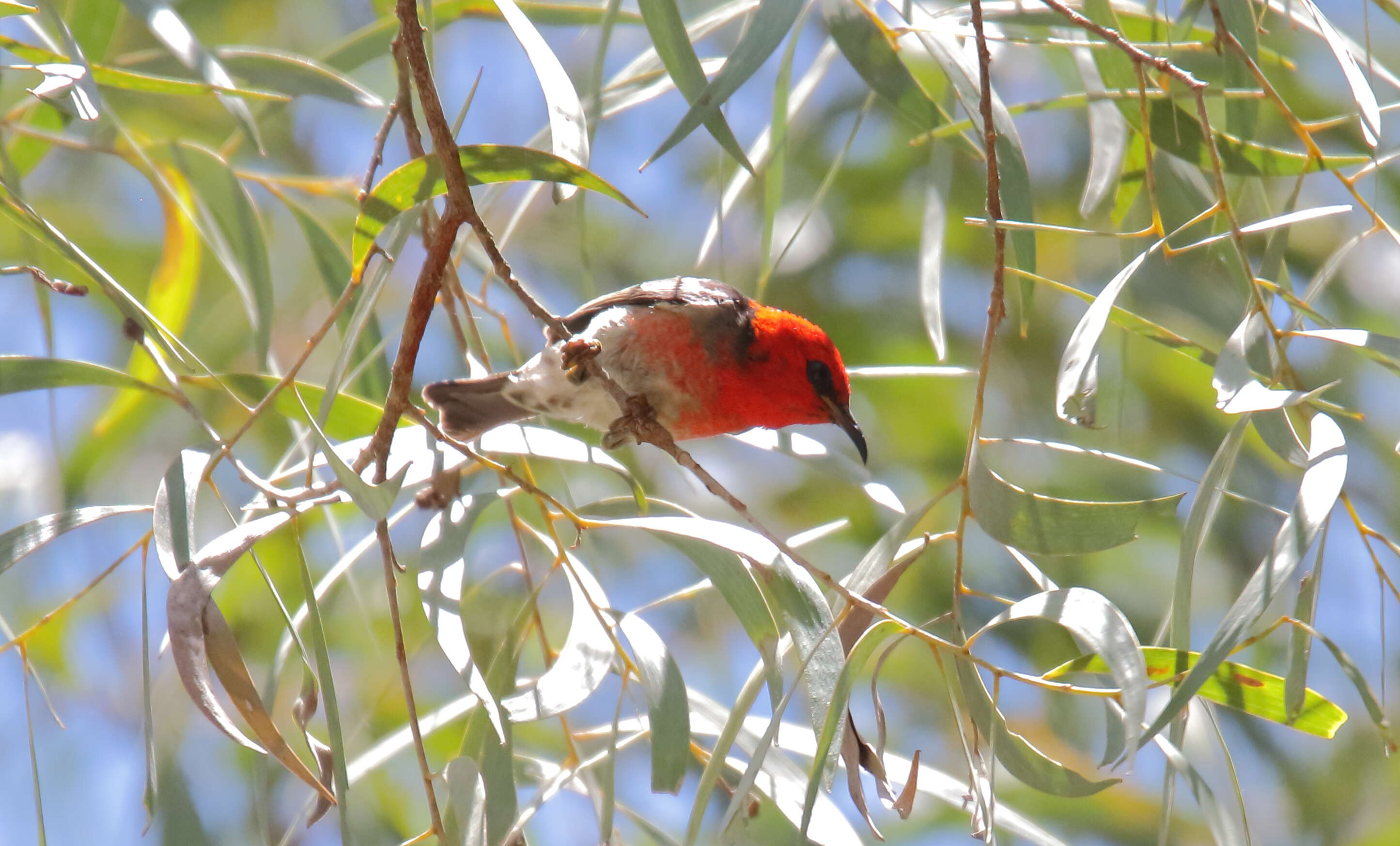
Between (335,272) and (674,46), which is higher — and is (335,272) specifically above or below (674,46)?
Result: below

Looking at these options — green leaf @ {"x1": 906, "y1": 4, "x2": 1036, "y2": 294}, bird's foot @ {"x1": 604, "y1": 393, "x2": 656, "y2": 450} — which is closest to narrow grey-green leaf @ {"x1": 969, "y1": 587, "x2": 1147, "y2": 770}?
green leaf @ {"x1": 906, "y1": 4, "x2": 1036, "y2": 294}

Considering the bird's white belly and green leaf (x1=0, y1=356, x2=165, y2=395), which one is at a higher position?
green leaf (x1=0, y1=356, x2=165, y2=395)

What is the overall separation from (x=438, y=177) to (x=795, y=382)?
126cm

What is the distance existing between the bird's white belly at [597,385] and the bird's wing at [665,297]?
0.13ft

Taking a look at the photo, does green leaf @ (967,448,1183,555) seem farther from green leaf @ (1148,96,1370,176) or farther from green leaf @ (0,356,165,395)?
green leaf @ (0,356,165,395)

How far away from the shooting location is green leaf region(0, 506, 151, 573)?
1688 millimetres

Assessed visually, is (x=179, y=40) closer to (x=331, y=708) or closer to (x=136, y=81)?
(x=136, y=81)

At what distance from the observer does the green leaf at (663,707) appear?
1.58 m

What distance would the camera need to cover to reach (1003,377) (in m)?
4.17

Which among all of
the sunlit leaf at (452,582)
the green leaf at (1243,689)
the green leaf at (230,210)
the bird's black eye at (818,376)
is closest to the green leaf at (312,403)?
the green leaf at (230,210)

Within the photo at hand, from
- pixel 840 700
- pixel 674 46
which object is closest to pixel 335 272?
pixel 674 46

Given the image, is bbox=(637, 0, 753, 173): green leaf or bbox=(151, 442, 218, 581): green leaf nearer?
bbox=(151, 442, 218, 581): green leaf

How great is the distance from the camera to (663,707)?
1.63 meters

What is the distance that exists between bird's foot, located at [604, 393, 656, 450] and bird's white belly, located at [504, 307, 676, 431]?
0.03 meters
